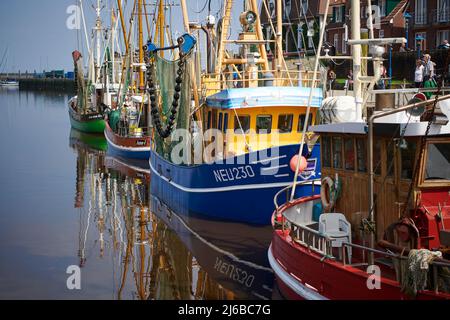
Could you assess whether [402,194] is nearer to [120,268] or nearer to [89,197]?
[120,268]

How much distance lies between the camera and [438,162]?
1111 cm

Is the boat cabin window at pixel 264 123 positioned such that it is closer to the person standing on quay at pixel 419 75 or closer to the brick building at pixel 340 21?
the person standing on quay at pixel 419 75

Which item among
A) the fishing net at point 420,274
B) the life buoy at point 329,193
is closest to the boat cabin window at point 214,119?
the life buoy at point 329,193

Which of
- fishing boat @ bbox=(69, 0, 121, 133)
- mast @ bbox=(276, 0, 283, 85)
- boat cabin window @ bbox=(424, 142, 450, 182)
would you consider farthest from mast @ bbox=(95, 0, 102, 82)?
boat cabin window @ bbox=(424, 142, 450, 182)

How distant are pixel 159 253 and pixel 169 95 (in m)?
7.83

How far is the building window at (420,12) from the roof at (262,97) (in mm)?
33147

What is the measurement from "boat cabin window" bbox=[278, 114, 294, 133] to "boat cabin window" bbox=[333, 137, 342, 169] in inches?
298

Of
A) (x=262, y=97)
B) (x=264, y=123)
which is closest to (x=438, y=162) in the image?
(x=262, y=97)

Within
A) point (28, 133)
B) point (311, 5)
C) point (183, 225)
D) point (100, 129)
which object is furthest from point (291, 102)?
point (311, 5)

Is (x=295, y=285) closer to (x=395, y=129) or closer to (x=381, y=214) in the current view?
(x=381, y=214)

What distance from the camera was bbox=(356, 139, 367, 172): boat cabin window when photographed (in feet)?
40.1

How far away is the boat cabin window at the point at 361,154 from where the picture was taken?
1223 cm
